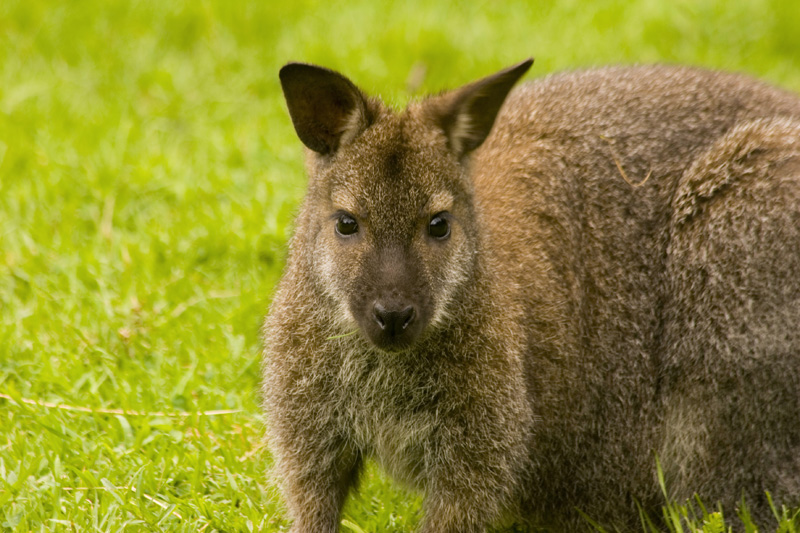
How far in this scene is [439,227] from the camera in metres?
4.39

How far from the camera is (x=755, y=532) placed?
15.1 ft

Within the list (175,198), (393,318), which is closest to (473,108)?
(393,318)

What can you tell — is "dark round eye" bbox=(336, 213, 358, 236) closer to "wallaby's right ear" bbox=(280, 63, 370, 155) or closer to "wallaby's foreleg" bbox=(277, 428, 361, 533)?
"wallaby's right ear" bbox=(280, 63, 370, 155)

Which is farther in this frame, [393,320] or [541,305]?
[541,305]

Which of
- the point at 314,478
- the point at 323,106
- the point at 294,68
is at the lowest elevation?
the point at 314,478

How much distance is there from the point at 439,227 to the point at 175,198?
3371 millimetres

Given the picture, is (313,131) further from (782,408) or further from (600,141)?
(782,408)

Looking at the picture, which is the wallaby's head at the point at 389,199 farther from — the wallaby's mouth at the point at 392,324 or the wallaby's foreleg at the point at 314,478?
the wallaby's foreleg at the point at 314,478

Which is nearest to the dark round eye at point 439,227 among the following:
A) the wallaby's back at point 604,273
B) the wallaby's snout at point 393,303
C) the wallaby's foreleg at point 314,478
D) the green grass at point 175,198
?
the wallaby's snout at point 393,303

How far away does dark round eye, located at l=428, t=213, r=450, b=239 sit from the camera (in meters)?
4.37

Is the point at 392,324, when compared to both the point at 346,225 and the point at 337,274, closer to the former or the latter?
the point at 337,274

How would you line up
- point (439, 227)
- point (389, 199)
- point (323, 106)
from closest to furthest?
point (389, 199) < point (439, 227) < point (323, 106)

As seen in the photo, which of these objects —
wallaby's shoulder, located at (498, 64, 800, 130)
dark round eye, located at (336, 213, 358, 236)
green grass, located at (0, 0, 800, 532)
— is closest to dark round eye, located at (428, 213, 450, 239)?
dark round eye, located at (336, 213, 358, 236)

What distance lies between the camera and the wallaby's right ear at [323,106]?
439 cm
